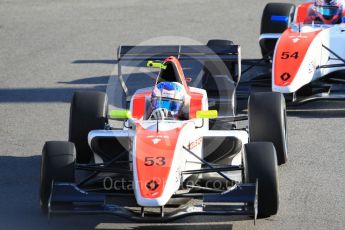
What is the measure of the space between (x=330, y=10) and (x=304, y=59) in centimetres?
185

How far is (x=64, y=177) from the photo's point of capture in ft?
29.8

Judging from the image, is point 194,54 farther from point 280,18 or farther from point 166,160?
point 280,18

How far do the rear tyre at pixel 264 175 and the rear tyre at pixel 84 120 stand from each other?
80.3 inches

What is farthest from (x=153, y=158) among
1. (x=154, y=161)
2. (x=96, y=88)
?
(x=96, y=88)

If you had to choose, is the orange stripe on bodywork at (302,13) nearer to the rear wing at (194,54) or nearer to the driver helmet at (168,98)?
the rear wing at (194,54)

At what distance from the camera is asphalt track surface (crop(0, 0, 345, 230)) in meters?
9.46

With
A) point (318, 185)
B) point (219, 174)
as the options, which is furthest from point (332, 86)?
point (219, 174)

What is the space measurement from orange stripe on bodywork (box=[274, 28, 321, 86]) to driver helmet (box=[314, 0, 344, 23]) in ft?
3.50

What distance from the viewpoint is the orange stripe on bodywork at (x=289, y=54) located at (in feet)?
41.4

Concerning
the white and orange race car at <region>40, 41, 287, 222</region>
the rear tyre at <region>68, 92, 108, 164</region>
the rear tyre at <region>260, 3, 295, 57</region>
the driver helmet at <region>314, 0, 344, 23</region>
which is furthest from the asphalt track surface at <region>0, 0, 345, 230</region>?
the driver helmet at <region>314, 0, 344, 23</region>

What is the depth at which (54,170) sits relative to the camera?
9.07 m

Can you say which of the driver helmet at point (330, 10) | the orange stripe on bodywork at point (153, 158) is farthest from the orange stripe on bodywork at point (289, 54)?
the orange stripe on bodywork at point (153, 158)

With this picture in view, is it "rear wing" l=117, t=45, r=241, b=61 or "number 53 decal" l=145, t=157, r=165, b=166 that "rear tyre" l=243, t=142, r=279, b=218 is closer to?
"number 53 decal" l=145, t=157, r=165, b=166

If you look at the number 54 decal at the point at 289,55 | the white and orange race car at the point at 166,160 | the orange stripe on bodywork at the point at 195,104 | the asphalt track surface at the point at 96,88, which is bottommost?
the asphalt track surface at the point at 96,88
